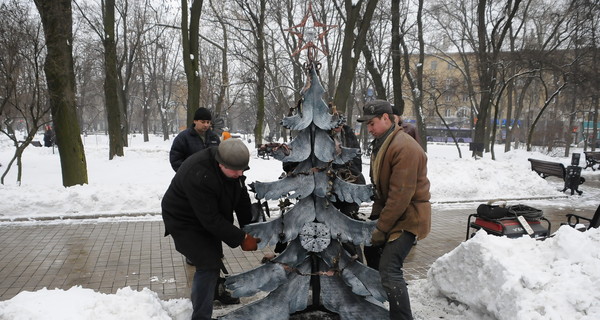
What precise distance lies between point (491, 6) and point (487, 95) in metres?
7.61

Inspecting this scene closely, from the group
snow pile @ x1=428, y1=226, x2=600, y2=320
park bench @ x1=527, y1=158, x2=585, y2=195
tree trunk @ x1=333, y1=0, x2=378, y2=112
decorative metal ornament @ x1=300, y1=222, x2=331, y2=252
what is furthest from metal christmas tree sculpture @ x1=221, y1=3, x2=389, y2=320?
park bench @ x1=527, y1=158, x2=585, y2=195

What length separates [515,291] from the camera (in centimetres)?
312

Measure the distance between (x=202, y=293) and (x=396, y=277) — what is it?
1.58m

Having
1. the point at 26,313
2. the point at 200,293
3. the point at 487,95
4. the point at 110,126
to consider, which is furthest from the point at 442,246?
the point at 110,126

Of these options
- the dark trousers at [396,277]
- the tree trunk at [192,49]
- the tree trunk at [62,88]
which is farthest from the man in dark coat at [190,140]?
the tree trunk at [192,49]

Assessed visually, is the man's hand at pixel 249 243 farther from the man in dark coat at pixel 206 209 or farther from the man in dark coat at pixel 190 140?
the man in dark coat at pixel 190 140

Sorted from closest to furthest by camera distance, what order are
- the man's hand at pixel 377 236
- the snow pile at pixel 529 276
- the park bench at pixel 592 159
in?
the snow pile at pixel 529 276, the man's hand at pixel 377 236, the park bench at pixel 592 159

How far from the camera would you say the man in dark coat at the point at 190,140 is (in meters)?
5.16

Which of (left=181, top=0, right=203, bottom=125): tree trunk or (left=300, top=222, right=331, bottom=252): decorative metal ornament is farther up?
(left=181, top=0, right=203, bottom=125): tree trunk

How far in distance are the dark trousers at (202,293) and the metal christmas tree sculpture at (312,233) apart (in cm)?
25

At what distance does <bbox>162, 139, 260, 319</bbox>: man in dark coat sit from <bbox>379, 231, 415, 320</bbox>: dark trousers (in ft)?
3.63

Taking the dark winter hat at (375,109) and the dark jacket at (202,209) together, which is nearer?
the dark jacket at (202,209)

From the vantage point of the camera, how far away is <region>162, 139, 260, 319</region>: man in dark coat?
9.82 ft

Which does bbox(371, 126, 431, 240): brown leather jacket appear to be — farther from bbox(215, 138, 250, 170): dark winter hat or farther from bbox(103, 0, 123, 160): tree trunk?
bbox(103, 0, 123, 160): tree trunk
